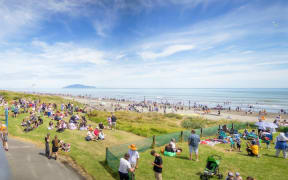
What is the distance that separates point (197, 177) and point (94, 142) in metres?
9.67

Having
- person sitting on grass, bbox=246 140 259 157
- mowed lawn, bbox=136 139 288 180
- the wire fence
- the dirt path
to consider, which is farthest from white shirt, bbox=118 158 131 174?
person sitting on grass, bbox=246 140 259 157

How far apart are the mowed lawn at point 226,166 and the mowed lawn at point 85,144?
7.67 ft

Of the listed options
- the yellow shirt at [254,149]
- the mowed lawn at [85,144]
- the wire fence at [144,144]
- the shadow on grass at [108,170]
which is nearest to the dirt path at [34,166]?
the mowed lawn at [85,144]

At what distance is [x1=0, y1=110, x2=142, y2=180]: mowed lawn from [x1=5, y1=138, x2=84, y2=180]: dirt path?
3.27ft

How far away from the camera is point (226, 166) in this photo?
10242 mm

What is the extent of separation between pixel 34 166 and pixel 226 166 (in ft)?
36.2

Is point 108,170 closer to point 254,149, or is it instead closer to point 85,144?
point 85,144

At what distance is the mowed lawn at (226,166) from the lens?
9.06 metres

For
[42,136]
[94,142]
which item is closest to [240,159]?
[94,142]

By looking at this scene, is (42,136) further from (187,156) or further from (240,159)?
(240,159)

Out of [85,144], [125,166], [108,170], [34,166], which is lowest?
[85,144]

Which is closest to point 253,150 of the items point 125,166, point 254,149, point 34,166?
point 254,149

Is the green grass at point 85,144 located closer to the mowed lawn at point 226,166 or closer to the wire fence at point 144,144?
the wire fence at point 144,144

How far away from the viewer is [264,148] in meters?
14.0
